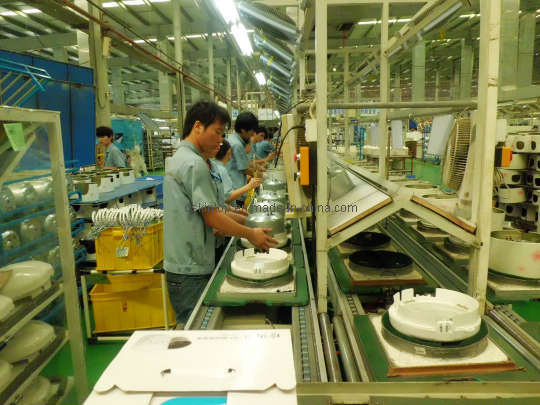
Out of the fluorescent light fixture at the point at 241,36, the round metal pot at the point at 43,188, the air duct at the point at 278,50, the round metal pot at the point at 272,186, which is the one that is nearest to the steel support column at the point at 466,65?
the fluorescent light fixture at the point at 241,36

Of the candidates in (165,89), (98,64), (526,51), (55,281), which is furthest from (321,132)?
(165,89)

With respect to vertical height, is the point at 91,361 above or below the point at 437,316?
below

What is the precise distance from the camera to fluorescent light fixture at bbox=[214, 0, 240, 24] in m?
3.37

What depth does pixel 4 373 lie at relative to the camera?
1.73 m

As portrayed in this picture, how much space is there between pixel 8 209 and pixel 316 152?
1780 mm

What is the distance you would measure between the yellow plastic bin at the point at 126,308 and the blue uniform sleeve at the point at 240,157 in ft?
5.54

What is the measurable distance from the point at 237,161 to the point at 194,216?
2.32 meters

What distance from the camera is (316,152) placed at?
170cm

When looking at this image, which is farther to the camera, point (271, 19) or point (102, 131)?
point (102, 131)

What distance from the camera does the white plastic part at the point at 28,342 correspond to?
1.87m

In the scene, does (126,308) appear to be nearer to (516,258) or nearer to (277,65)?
(516,258)

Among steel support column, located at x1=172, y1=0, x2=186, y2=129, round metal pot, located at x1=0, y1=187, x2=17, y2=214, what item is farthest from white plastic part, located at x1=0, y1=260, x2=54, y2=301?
steel support column, located at x1=172, y1=0, x2=186, y2=129

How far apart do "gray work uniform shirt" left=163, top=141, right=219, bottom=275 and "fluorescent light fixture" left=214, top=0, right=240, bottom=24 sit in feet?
6.41

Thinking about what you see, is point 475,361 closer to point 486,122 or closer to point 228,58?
point 486,122
